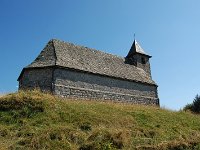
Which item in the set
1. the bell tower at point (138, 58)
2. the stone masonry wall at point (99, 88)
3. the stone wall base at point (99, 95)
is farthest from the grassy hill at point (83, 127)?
the bell tower at point (138, 58)

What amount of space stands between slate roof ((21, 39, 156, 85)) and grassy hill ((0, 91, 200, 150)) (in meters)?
6.65

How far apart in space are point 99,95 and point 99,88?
72 centimetres

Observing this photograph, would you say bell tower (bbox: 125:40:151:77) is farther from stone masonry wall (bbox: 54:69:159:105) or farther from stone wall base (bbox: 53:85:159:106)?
stone wall base (bbox: 53:85:159:106)

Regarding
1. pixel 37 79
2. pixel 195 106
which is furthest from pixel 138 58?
pixel 37 79

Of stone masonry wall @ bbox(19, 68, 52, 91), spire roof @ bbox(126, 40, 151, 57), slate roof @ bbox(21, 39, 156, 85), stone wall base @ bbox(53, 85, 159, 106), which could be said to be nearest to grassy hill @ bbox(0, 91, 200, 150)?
stone wall base @ bbox(53, 85, 159, 106)

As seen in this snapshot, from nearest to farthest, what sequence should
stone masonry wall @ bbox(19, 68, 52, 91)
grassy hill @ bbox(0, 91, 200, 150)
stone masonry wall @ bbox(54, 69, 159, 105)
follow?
grassy hill @ bbox(0, 91, 200, 150) < stone masonry wall @ bbox(19, 68, 52, 91) < stone masonry wall @ bbox(54, 69, 159, 105)

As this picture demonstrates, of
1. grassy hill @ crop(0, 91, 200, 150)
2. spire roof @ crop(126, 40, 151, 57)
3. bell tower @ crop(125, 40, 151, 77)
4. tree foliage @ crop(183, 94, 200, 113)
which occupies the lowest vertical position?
grassy hill @ crop(0, 91, 200, 150)

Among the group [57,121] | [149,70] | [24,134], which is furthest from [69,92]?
[149,70]

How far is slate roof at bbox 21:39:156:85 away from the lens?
26.9 meters

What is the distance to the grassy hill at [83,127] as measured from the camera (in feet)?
46.0

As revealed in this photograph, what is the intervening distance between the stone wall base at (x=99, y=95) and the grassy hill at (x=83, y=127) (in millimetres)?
4540

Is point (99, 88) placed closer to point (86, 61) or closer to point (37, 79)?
point (86, 61)

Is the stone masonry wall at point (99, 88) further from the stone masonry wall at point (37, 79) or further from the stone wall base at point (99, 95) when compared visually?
the stone masonry wall at point (37, 79)

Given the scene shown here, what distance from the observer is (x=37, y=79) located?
26.0m
